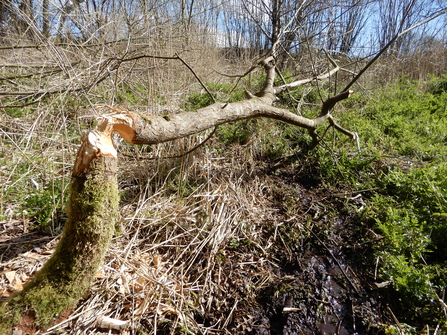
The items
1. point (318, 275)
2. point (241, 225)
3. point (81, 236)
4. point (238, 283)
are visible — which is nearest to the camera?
point (81, 236)

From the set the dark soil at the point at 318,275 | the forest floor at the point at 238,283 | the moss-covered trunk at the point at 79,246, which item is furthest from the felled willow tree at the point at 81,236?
the dark soil at the point at 318,275

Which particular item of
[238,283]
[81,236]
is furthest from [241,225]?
[81,236]

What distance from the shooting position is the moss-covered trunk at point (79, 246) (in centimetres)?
137

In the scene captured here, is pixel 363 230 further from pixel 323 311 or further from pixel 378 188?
pixel 323 311

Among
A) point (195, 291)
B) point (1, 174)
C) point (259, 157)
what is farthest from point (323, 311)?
point (1, 174)

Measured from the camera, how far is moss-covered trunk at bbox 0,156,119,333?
137cm

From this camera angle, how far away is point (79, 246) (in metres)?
1.41

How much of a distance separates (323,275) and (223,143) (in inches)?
81.8

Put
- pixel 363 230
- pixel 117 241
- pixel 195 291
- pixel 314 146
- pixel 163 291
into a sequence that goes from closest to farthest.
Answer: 1. pixel 163 291
2. pixel 195 291
3. pixel 117 241
4. pixel 363 230
5. pixel 314 146

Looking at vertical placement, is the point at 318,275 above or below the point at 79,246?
below

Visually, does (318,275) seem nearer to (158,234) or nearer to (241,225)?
(241,225)

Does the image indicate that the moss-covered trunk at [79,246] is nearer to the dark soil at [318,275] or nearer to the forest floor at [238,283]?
the forest floor at [238,283]

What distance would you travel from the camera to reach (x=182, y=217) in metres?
2.29

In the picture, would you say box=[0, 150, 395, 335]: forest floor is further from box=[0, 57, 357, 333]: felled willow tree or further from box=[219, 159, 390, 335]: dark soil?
box=[0, 57, 357, 333]: felled willow tree
